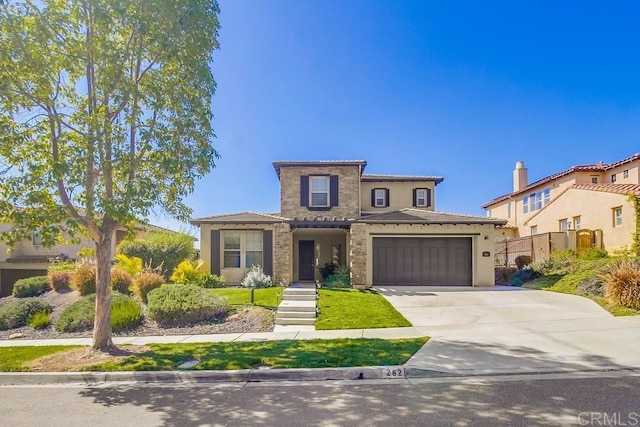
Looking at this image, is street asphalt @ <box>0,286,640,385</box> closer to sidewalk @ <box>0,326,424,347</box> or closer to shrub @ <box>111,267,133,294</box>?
sidewalk @ <box>0,326,424,347</box>

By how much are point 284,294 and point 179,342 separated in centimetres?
505

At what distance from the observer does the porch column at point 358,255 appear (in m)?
16.3

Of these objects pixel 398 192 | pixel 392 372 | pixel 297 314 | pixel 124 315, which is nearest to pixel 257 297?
pixel 297 314

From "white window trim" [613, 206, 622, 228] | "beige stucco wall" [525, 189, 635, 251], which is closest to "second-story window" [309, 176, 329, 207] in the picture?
"beige stucco wall" [525, 189, 635, 251]

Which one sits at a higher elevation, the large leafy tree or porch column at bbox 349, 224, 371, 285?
the large leafy tree

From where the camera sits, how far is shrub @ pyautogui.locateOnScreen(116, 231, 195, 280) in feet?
57.7

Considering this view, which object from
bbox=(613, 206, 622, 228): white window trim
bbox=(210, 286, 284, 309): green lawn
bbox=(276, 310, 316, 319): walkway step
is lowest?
bbox=(276, 310, 316, 319): walkway step

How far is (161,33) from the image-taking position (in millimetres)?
6910

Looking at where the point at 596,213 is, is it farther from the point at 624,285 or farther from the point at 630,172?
the point at 624,285

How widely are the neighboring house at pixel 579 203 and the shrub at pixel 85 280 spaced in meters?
22.9

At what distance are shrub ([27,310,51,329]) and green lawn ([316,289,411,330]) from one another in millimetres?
8175

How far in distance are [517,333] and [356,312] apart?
417 centimetres

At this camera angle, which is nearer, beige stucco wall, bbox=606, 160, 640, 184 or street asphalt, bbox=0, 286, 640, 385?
street asphalt, bbox=0, 286, 640, 385

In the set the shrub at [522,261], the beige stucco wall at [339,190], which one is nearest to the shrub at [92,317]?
the beige stucco wall at [339,190]
